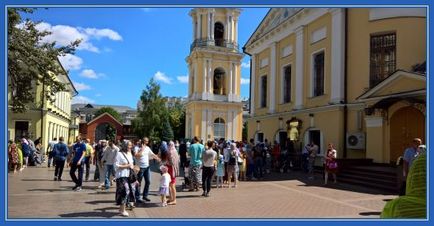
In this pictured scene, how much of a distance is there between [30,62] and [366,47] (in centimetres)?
1114

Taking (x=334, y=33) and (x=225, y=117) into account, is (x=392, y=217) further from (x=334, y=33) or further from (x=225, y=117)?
(x=334, y=33)

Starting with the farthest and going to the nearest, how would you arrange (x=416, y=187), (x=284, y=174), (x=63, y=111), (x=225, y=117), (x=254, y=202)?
(x=284, y=174)
(x=63, y=111)
(x=225, y=117)
(x=254, y=202)
(x=416, y=187)

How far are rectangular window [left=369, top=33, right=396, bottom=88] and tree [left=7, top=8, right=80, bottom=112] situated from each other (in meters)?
10.5

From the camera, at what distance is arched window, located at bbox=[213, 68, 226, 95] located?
15180mm

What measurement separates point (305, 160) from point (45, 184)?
953 centimetres

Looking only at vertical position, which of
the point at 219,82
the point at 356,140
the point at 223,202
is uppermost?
the point at 219,82

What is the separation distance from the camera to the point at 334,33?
17859 millimetres

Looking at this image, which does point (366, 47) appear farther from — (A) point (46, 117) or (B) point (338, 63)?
(A) point (46, 117)

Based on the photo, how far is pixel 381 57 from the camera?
16328mm

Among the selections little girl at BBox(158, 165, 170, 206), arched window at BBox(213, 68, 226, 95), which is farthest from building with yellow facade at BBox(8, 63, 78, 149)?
arched window at BBox(213, 68, 226, 95)

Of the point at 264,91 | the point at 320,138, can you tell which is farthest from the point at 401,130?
the point at 264,91

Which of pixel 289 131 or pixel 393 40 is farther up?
pixel 393 40

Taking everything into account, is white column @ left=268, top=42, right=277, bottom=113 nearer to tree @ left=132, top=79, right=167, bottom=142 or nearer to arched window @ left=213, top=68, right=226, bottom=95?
arched window @ left=213, top=68, right=226, bottom=95

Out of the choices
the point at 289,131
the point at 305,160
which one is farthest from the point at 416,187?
the point at 289,131
